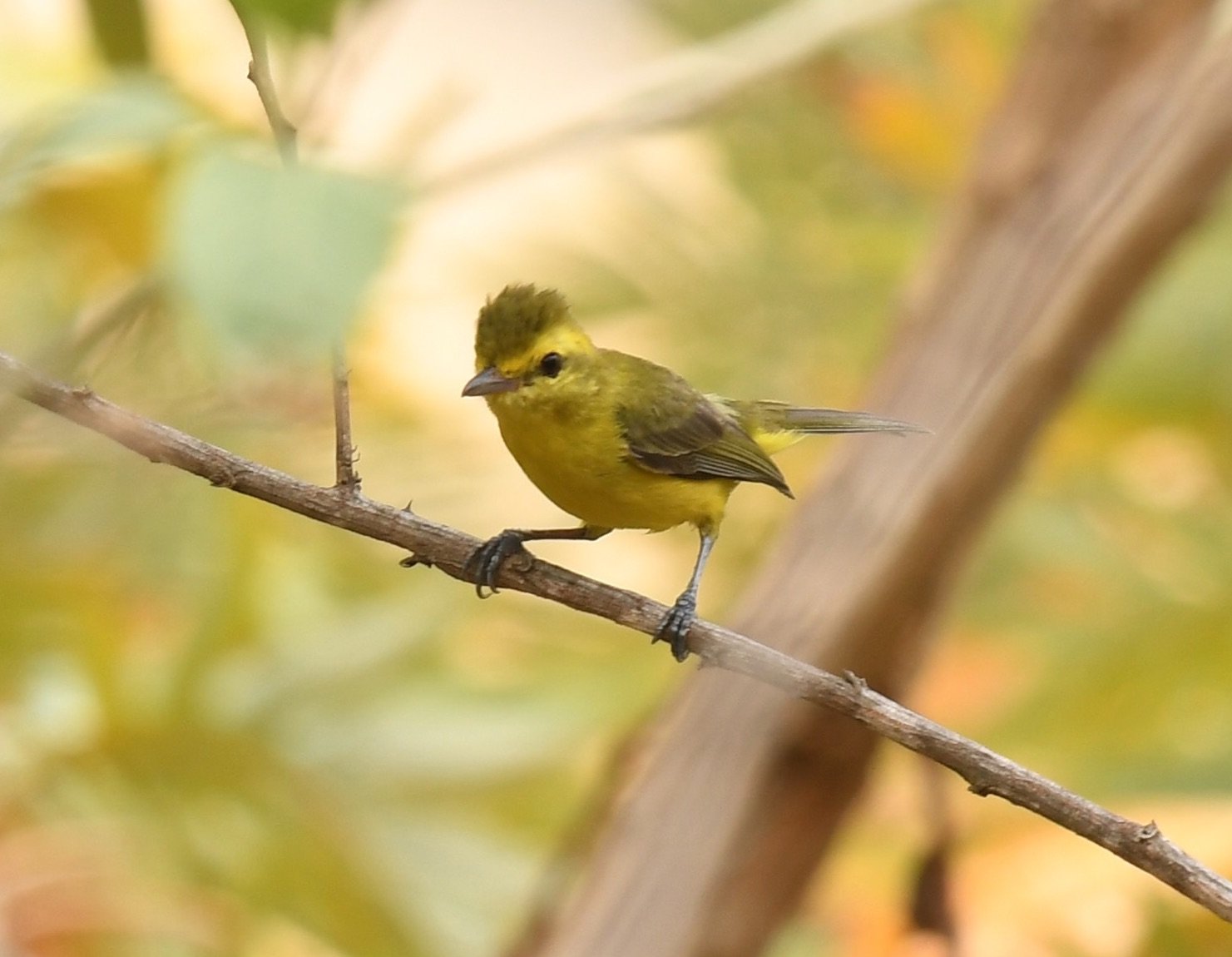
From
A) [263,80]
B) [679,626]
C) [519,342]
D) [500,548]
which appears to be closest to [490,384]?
[519,342]

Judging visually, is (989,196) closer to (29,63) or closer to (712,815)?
(712,815)

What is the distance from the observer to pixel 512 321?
1.42 metres

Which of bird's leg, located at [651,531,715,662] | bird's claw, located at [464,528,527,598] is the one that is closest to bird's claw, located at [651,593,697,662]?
bird's leg, located at [651,531,715,662]

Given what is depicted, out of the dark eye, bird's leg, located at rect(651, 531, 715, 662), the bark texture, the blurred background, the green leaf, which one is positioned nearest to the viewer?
the green leaf

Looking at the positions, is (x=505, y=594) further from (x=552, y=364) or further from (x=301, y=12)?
(x=301, y=12)

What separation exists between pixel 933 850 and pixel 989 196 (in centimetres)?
64

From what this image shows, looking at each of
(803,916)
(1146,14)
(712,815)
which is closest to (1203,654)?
(803,916)

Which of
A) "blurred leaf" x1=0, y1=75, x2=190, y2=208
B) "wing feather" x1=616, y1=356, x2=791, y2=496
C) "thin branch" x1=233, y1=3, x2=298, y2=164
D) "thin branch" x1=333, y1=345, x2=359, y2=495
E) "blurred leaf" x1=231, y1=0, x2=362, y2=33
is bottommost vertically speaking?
"thin branch" x1=333, y1=345, x2=359, y2=495

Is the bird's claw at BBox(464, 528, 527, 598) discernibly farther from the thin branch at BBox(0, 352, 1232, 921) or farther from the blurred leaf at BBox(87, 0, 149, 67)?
the blurred leaf at BBox(87, 0, 149, 67)

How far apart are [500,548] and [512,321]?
0.25 m

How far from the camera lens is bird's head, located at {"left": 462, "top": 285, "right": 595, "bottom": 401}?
1.42 m

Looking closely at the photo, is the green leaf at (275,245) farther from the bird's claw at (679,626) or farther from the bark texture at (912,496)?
the bark texture at (912,496)

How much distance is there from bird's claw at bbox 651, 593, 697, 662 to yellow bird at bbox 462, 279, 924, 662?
11 mm

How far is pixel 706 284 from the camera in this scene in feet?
7.07
